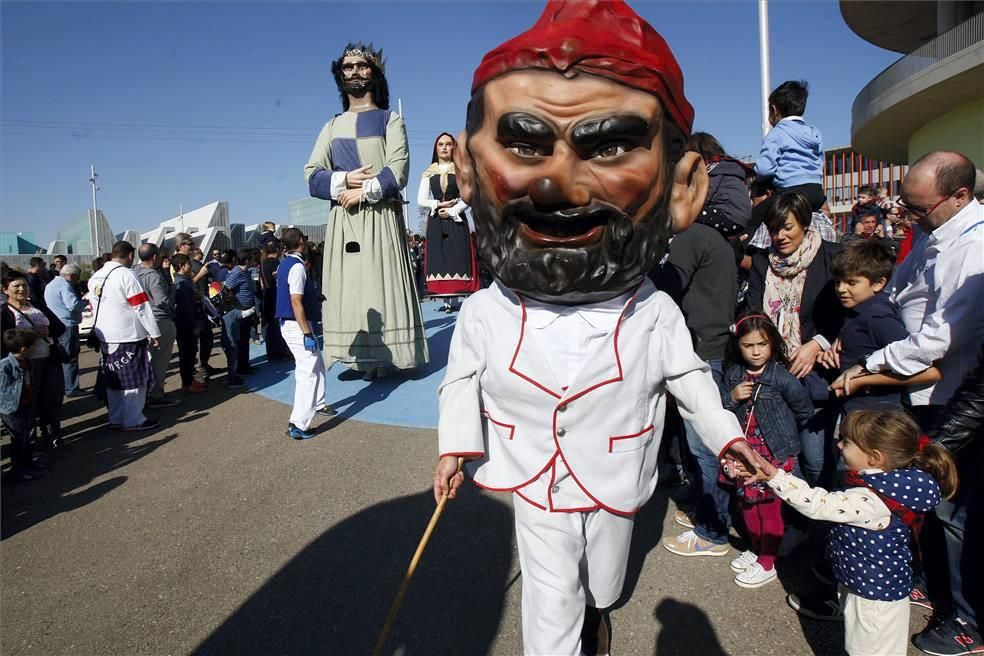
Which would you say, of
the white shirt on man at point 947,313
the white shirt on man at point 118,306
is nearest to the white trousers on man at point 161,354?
the white shirt on man at point 118,306

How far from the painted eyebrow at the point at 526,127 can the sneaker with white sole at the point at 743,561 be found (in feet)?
Result: 7.18

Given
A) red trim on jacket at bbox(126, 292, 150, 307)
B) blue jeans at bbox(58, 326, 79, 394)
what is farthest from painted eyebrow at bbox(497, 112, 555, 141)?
blue jeans at bbox(58, 326, 79, 394)

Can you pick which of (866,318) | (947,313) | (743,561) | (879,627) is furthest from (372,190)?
(879,627)

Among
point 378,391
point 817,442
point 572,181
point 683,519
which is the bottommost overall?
point 683,519

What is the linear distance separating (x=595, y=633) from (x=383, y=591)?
1.03 meters

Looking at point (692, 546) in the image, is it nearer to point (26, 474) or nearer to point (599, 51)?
point (599, 51)

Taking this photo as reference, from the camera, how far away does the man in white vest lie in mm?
1797

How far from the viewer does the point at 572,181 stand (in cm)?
178

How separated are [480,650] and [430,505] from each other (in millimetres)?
1271

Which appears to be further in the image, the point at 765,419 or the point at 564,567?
the point at 765,419

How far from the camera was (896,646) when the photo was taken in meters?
1.98

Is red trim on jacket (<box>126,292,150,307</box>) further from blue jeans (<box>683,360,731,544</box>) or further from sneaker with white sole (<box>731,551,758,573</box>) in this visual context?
sneaker with white sole (<box>731,551,758,573</box>)


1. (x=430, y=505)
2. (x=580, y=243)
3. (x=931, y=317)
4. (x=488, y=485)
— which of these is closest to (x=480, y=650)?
(x=488, y=485)

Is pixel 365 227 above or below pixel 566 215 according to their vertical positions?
above
